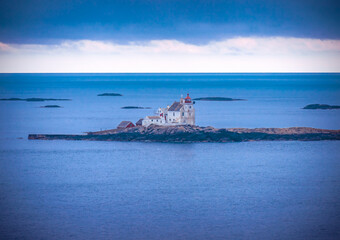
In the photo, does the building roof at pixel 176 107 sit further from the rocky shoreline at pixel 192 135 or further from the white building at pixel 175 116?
the rocky shoreline at pixel 192 135

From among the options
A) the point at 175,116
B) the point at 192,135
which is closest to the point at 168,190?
the point at 192,135

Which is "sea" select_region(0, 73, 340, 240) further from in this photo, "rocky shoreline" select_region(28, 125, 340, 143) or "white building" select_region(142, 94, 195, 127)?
"white building" select_region(142, 94, 195, 127)

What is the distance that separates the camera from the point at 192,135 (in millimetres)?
56594

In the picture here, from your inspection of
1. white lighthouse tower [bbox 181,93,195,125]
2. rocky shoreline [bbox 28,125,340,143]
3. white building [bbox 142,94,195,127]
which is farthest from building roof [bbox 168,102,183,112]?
rocky shoreline [bbox 28,125,340,143]

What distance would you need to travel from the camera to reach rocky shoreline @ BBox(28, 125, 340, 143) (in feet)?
186

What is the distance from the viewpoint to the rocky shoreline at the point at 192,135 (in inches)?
2229

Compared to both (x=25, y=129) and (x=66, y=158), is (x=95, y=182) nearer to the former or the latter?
(x=66, y=158)

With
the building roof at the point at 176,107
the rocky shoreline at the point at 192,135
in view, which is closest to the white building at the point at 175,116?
the building roof at the point at 176,107

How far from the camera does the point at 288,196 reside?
1390 inches

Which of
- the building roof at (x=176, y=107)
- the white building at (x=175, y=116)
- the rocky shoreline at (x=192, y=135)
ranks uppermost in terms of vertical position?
the building roof at (x=176, y=107)

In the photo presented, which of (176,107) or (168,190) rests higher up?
(176,107)

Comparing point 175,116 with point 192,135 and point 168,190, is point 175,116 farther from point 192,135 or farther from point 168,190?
point 168,190

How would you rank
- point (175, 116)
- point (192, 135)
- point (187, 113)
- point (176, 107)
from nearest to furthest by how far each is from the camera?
point (192, 135) → point (175, 116) → point (187, 113) → point (176, 107)

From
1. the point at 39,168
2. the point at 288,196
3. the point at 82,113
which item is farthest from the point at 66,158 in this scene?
the point at 82,113
